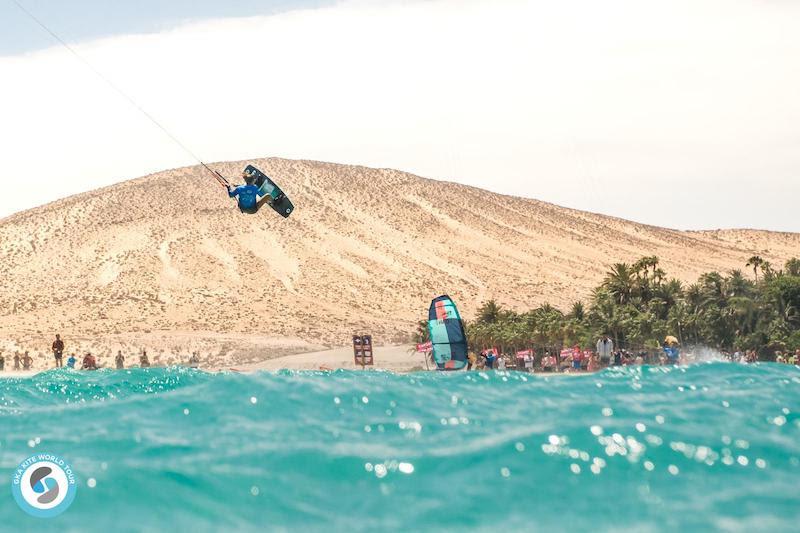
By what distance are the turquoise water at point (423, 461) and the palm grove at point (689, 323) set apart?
29746mm

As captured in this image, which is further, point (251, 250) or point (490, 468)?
point (251, 250)

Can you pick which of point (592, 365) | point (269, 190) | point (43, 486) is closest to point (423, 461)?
point (43, 486)

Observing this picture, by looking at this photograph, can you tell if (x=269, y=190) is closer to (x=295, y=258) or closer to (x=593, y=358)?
(x=593, y=358)

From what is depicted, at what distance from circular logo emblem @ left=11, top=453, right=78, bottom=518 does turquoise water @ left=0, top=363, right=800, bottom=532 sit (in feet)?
0.39

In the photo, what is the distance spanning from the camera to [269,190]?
25016mm

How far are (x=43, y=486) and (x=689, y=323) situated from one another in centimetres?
4087

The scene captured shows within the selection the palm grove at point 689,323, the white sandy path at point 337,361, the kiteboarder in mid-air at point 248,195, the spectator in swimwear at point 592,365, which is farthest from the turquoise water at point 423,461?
the white sandy path at point 337,361

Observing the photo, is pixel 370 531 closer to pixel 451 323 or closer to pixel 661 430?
pixel 661 430

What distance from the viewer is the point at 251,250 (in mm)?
112250

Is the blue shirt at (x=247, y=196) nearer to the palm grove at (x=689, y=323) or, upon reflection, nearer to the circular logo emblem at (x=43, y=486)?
the circular logo emblem at (x=43, y=486)

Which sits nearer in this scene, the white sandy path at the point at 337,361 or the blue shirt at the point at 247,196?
the blue shirt at the point at 247,196

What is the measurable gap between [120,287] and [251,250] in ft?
60.0

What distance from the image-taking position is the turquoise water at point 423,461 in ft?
27.3

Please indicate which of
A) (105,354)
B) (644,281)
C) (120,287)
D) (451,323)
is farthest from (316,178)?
(451,323)
